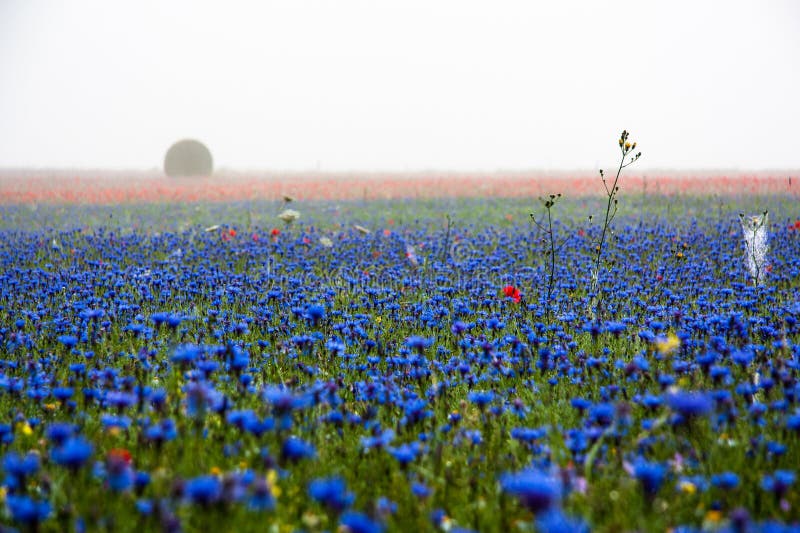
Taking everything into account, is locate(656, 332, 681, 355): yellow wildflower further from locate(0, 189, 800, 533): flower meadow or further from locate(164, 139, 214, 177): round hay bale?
locate(164, 139, 214, 177): round hay bale

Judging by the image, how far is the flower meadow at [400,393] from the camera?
8.48ft

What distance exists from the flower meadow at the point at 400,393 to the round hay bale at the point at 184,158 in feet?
100

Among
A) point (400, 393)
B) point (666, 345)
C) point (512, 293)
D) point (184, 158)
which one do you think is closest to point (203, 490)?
point (400, 393)

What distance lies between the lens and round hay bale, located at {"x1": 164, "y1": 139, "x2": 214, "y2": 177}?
39562mm

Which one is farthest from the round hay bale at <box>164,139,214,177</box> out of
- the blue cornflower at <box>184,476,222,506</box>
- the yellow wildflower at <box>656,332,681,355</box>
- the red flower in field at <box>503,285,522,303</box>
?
the blue cornflower at <box>184,476,222,506</box>

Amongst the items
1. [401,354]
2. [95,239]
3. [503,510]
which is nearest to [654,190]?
[95,239]

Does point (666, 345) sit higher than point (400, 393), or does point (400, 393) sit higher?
point (666, 345)

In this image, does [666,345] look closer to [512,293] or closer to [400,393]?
[400,393]

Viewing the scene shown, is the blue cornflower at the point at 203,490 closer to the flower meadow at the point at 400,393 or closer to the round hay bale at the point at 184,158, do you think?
the flower meadow at the point at 400,393

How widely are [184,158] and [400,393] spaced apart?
38.8 metres

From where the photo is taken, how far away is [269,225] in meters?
15.4

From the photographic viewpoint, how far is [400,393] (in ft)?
13.1

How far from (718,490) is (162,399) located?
2.58 m

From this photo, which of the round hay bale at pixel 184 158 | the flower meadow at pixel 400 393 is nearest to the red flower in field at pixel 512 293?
the flower meadow at pixel 400 393
